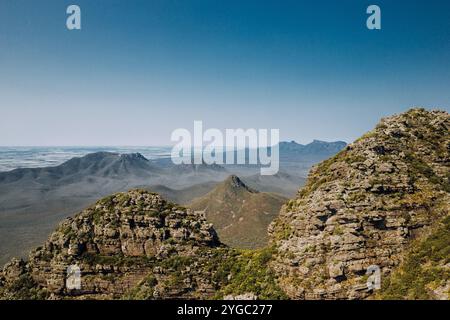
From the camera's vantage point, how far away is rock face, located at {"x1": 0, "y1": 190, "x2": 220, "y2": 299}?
45844mm

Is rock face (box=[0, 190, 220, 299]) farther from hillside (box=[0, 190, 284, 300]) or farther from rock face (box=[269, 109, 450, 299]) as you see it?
rock face (box=[269, 109, 450, 299])

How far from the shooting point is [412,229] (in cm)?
3859

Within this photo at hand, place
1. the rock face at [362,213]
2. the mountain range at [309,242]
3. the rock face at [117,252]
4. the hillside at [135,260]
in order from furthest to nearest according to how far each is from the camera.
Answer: the rock face at [117,252] < the hillside at [135,260] < the rock face at [362,213] < the mountain range at [309,242]

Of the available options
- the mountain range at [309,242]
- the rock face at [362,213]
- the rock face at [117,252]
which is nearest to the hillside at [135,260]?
the rock face at [117,252]

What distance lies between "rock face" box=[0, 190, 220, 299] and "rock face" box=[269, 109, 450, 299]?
11.8 metres

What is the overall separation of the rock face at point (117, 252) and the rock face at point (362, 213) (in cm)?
1176

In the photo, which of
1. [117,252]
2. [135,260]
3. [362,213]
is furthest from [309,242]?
[117,252]

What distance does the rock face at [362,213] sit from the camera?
3684 cm

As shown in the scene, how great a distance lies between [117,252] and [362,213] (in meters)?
30.6

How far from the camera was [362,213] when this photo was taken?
3938 centimetres

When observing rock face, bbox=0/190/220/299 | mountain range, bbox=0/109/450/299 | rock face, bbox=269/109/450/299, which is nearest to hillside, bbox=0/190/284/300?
rock face, bbox=0/190/220/299

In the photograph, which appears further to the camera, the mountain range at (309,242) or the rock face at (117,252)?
the rock face at (117,252)

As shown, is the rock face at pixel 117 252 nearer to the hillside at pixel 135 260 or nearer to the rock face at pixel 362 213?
the hillside at pixel 135 260
